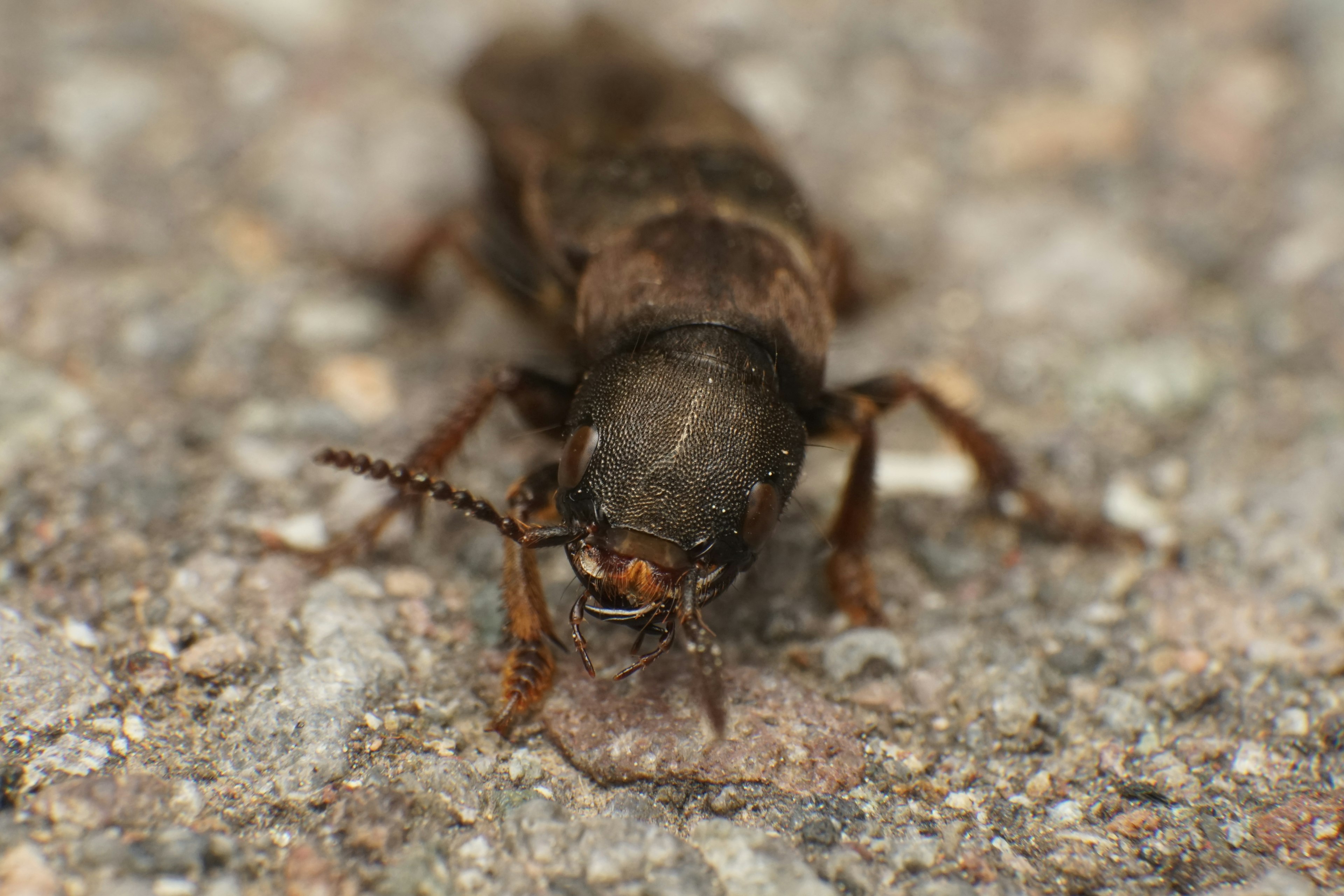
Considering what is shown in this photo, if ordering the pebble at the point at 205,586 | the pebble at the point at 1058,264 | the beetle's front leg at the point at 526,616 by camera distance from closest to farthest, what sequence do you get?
the beetle's front leg at the point at 526,616 → the pebble at the point at 205,586 → the pebble at the point at 1058,264

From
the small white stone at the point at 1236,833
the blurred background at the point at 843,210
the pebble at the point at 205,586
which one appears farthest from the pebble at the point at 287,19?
the small white stone at the point at 1236,833

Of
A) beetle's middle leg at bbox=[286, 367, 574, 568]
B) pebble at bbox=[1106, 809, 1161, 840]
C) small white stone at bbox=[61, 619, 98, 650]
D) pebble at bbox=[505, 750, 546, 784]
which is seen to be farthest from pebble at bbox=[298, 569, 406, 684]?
pebble at bbox=[1106, 809, 1161, 840]

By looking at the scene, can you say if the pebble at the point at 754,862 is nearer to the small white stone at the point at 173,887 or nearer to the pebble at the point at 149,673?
the small white stone at the point at 173,887

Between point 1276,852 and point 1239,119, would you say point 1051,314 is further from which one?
point 1276,852

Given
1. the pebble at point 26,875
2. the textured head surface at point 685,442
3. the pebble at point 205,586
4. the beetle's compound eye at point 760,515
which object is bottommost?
the pebble at point 205,586

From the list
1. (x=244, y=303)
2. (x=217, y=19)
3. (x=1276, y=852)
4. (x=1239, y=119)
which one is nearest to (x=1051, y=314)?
(x=1239, y=119)

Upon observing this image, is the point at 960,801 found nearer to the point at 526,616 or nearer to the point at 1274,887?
the point at 1274,887
